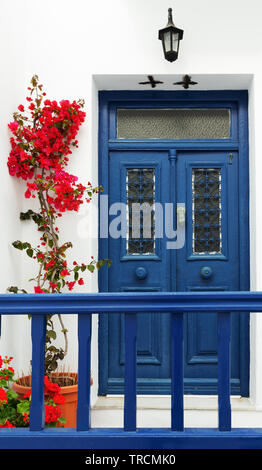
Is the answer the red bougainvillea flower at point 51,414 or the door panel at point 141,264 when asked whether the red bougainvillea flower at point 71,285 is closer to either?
the door panel at point 141,264

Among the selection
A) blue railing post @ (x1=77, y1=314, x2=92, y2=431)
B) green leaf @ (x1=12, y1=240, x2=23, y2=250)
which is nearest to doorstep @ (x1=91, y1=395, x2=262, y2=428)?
green leaf @ (x1=12, y1=240, x2=23, y2=250)

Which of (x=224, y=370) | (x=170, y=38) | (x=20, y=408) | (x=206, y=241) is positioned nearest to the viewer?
(x=224, y=370)

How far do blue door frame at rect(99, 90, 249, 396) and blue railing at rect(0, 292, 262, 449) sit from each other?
2.17m

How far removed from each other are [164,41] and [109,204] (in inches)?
48.3

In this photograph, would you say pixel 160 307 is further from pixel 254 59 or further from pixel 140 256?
pixel 254 59

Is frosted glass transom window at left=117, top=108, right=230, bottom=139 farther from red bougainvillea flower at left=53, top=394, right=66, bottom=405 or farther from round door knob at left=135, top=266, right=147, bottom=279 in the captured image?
red bougainvillea flower at left=53, top=394, right=66, bottom=405

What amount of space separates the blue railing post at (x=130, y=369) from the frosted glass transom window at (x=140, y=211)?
2.23 metres

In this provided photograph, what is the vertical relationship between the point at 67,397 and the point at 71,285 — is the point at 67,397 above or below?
below

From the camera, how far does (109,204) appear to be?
3.47m

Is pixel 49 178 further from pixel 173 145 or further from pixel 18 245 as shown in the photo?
pixel 173 145

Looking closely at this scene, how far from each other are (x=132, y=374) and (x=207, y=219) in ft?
7.71

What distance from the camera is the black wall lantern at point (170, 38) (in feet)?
10.0

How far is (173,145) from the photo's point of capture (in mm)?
3473

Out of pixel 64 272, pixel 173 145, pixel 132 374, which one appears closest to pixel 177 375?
pixel 132 374
